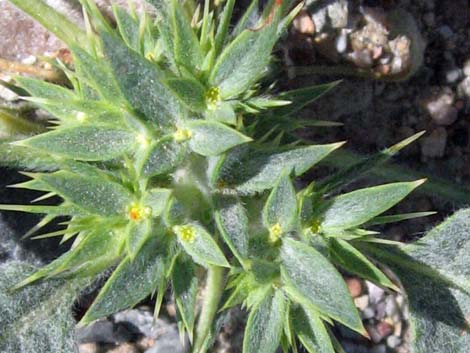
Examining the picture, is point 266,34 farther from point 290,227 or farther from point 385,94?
point 385,94

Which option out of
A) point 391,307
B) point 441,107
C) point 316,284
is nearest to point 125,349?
point 391,307

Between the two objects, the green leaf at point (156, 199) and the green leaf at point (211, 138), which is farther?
the green leaf at point (156, 199)

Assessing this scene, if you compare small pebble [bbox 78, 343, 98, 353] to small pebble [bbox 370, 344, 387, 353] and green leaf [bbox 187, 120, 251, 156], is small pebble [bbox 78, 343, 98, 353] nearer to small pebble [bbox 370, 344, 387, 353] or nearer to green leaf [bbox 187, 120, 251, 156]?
small pebble [bbox 370, 344, 387, 353]

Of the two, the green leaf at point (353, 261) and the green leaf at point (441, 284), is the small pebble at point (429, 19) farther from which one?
the green leaf at point (353, 261)

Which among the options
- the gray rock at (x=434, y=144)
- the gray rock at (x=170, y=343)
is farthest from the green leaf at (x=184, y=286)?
the gray rock at (x=434, y=144)

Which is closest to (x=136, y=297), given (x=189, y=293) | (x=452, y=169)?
(x=189, y=293)

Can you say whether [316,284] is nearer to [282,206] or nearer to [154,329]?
[282,206]

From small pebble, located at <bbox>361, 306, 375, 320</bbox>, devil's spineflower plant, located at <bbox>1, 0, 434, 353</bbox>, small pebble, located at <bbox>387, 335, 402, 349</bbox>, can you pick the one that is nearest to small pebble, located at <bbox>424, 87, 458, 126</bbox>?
small pebble, located at <bbox>361, 306, 375, 320</bbox>
